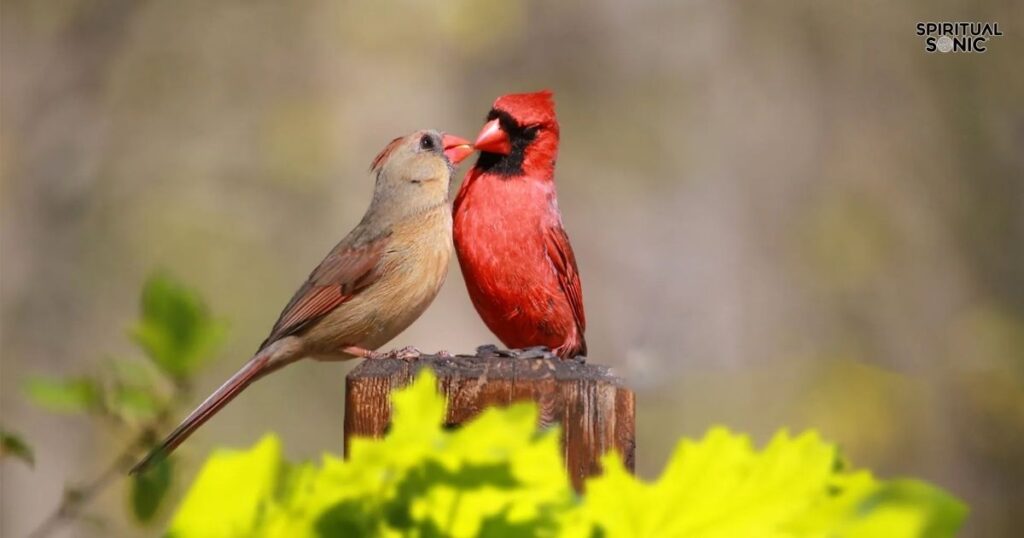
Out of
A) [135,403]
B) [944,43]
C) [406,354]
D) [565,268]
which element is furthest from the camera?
[944,43]

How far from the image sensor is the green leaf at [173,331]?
1.46 meters

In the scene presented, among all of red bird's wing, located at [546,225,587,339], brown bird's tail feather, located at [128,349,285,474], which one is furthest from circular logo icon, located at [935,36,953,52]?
brown bird's tail feather, located at [128,349,285,474]

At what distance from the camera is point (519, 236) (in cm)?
389

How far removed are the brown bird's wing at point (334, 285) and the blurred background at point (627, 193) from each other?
4.70 metres

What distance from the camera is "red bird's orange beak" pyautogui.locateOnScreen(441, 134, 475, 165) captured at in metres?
4.33

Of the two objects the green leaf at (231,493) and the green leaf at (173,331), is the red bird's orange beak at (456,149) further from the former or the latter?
the green leaf at (231,493)

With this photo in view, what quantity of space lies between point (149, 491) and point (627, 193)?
1123cm

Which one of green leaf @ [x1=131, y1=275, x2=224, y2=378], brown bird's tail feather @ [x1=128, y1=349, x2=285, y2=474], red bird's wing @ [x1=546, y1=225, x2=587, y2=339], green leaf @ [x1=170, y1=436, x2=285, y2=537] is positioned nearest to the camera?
green leaf @ [x1=170, y1=436, x2=285, y2=537]

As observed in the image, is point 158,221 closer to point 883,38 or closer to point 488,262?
point 883,38

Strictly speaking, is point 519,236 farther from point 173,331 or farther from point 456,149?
point 173,331

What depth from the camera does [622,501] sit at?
107 cm

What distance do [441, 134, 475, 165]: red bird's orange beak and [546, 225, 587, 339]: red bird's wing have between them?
18.1 inches

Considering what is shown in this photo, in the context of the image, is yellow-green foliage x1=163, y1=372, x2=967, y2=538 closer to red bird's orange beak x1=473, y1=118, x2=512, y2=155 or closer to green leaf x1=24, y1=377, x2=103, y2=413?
green leaf x1=24, y1=377, x2=103, y2=413

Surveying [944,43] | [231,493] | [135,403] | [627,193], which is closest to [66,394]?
[135,403]
